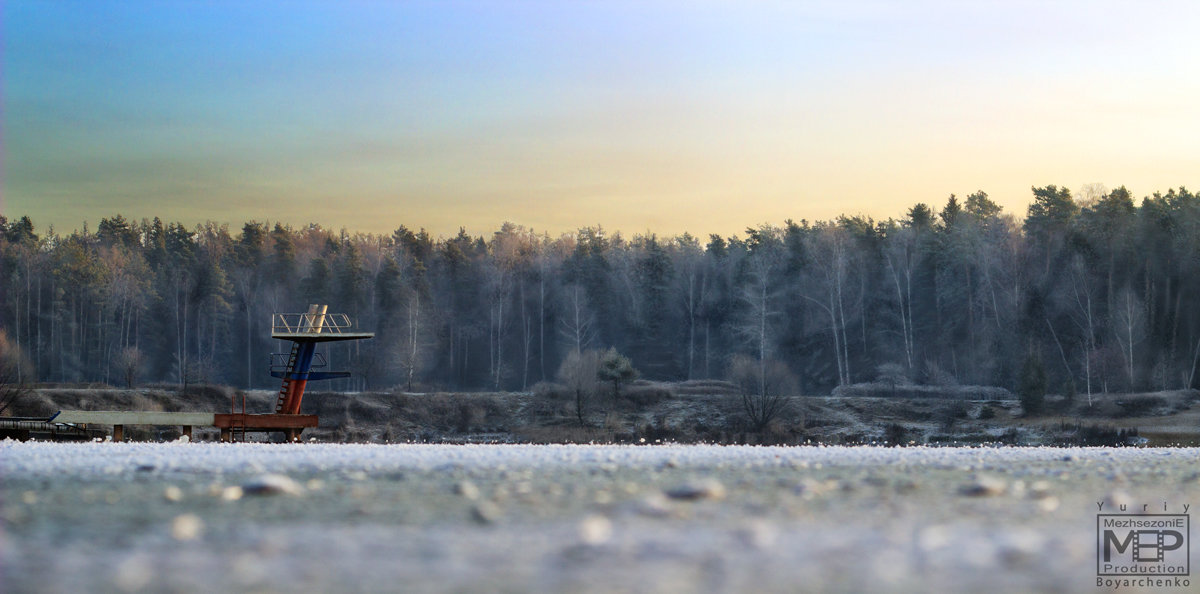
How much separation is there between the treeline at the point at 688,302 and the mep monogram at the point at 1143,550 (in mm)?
61902

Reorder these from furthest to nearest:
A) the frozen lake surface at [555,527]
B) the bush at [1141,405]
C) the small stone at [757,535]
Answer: the bush at [1141,405] → the small stone at [757,535] → the frozen lake surface at [555,527]

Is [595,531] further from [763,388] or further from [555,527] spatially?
[763,388]

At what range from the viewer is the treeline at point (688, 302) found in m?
71.8

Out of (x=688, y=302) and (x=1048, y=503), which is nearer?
(x=1048, y=503)

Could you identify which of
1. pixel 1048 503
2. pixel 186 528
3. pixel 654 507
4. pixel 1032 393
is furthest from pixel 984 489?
pixel 1032 393

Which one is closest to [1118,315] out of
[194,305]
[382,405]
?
[382,405]

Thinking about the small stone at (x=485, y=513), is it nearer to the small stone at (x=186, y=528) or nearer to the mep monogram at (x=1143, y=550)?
the small stone at (x=186, y=528)

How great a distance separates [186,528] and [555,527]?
2.11 metres

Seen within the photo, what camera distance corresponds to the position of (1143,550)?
603 cm

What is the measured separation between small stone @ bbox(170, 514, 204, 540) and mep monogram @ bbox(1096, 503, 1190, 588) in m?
4.75

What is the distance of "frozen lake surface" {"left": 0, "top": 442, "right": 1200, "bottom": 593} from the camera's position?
15.9 ft

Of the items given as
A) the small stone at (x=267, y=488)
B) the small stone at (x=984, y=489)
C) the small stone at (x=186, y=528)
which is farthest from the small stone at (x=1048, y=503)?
the small stone at (x=186, y=528)

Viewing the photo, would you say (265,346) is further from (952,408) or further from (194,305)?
(952,408)

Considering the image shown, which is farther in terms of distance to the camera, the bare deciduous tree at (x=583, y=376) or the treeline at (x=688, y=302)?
the treeline at (x=688, y=302)
